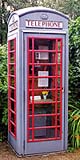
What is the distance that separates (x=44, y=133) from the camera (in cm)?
506

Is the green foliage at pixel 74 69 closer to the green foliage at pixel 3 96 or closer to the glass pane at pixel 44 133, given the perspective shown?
the glass pane at pixel 44 133

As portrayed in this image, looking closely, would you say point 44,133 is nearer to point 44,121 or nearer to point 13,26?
point 44,121

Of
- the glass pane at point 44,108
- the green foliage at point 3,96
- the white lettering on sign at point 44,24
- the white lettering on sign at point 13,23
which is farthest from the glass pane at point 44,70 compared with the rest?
the green foliage at point 3,96

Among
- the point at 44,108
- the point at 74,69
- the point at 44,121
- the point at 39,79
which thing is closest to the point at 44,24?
the point at 39,79

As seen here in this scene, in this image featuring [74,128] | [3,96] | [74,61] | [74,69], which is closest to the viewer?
[74,128]

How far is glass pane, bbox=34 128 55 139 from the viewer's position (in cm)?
503

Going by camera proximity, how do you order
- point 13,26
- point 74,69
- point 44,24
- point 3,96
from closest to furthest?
point 44,24
point 13,26
point 3,96
point 74,69

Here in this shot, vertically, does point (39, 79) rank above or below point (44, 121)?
above

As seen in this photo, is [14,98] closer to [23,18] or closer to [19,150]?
[19,150]

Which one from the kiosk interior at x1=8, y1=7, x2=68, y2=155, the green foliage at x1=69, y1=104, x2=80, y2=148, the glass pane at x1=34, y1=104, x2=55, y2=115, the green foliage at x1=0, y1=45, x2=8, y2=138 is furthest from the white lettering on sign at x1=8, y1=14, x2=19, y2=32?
the green foliage at x1=69, y1=104, x2=80, y2=148

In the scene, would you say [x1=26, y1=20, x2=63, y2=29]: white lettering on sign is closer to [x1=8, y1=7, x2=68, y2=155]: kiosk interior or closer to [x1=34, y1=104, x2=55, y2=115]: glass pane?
[x1=8, y1=7, x2=68, y2=155]: kiosk interior

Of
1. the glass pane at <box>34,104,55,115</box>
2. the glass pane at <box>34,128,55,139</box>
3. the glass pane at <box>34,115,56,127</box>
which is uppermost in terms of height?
the glass pane at <box>34,104,55,115</box>

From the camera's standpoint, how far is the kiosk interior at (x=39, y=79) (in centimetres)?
481

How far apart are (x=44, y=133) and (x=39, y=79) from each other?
959mm
